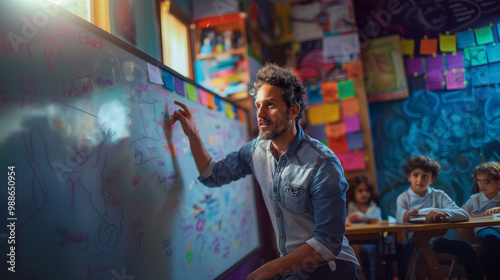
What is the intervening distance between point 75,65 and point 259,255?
173 cm

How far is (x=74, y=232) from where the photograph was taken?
95cm

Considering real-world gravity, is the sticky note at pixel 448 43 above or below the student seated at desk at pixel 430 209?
above

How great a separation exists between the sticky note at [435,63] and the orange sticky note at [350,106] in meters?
0.89

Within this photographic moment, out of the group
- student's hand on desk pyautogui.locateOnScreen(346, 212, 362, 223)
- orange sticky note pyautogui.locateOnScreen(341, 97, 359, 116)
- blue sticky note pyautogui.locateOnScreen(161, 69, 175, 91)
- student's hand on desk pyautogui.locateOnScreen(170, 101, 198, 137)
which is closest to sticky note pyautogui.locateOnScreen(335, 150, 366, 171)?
orange sticky note pyautogui.locateOnScreen(341, 97, 359, 116)

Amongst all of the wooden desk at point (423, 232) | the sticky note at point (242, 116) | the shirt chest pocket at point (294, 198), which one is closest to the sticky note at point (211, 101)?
the sticky note at point (242, 116)

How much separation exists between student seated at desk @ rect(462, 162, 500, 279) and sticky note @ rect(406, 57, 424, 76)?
57 cm

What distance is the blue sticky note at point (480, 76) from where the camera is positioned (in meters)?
1.67

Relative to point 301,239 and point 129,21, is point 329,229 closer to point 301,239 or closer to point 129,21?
point 301,239

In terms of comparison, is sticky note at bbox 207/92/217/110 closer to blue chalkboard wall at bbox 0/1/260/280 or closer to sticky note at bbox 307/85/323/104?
blue chalkboard wall at bbox 0/1/260/280

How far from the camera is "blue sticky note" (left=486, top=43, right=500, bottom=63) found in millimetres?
1651

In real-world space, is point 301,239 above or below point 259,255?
above

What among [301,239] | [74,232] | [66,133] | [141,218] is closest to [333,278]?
[301,239]

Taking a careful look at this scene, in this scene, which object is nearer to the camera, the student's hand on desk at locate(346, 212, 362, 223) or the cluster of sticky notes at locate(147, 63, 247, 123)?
the cluster of sticky notes at locate(147, 63, 247, 123)

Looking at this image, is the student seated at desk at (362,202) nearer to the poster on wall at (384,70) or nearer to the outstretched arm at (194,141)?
the poster on wall at (384,70)
